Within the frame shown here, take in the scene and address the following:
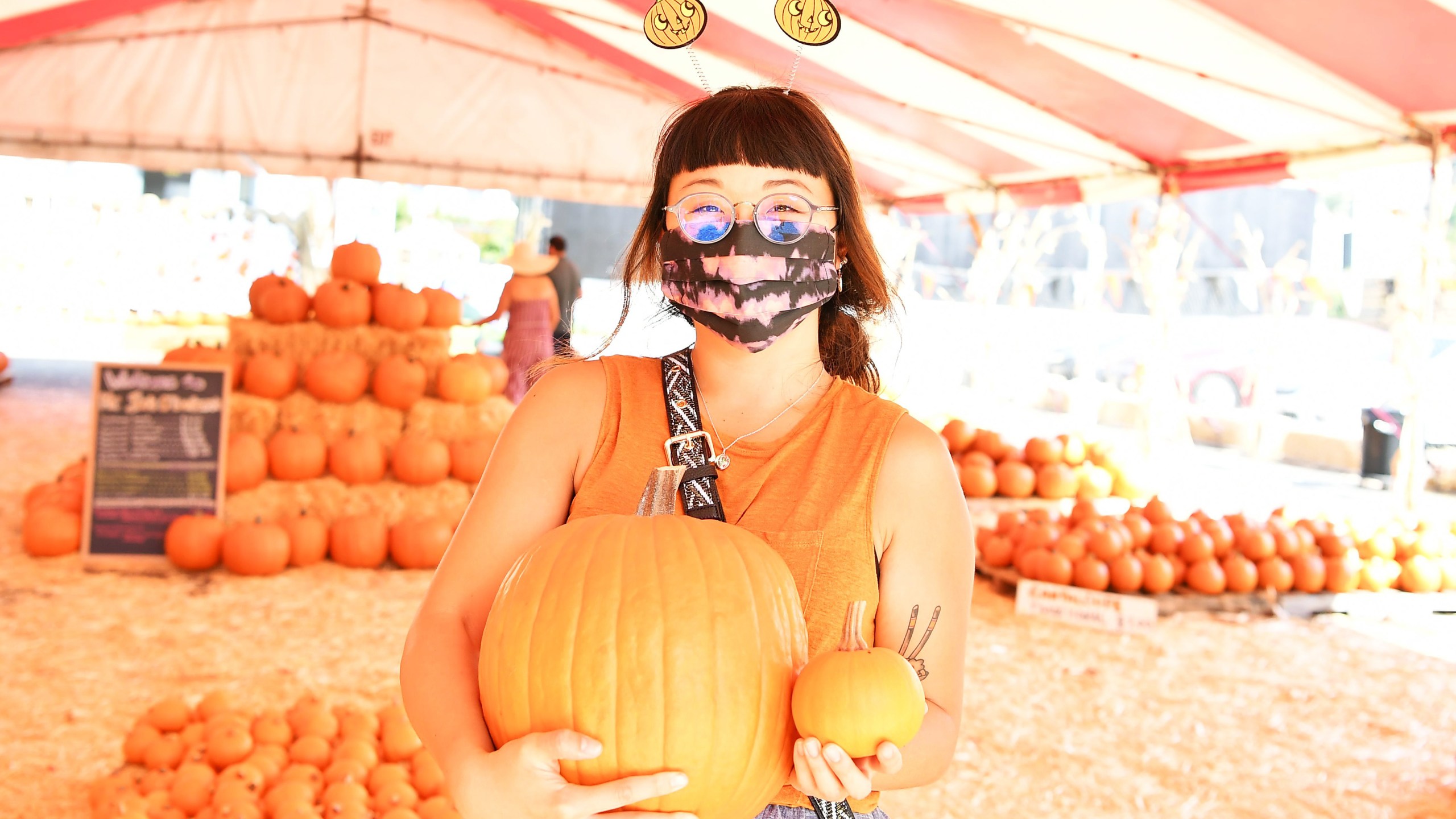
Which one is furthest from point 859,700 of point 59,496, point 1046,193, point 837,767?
point 1046,193

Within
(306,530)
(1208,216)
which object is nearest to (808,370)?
(306,530)

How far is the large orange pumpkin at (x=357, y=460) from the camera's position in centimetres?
537

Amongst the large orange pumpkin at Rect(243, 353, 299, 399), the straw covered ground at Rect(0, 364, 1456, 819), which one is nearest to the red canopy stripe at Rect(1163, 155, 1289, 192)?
the straw covered ground at Rect(0, 364, 1456, 819)

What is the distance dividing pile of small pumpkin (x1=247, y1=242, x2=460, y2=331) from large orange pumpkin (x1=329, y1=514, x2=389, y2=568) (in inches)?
49.0

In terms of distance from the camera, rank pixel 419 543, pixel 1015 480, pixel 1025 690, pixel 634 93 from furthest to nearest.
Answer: pixel 634 93
pixel 1015 480
pixel 419 543
pixel 1025 690

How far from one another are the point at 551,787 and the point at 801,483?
1.78 feet

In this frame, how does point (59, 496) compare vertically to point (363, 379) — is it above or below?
below

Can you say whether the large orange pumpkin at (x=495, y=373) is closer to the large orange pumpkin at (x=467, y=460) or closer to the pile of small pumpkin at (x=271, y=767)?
the large orange pumpkin at (x=467, y=460)

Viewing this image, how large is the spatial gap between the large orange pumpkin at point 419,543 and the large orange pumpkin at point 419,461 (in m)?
0.37

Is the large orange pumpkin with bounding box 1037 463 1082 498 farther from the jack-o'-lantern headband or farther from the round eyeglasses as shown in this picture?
the round eyeglasses

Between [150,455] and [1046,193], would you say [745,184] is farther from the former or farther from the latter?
[1046,193]

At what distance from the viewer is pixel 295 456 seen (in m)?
5.26

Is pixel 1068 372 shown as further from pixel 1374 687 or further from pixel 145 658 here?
pixel 145 658

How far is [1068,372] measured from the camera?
61.3 ft
